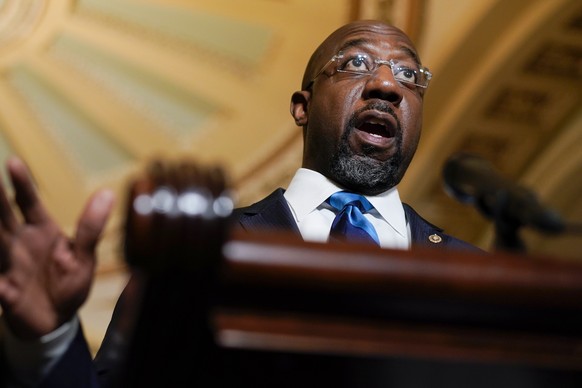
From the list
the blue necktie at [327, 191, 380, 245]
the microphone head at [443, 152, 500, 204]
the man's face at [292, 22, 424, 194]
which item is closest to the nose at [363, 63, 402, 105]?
the man's face at [292, 22, 424, 194]

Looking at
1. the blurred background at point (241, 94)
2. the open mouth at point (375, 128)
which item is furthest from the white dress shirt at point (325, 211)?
the blurred background at point (241, 94)

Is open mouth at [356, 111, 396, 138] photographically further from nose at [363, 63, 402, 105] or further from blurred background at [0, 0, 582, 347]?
blurred background at [0, 0, 582, 347]

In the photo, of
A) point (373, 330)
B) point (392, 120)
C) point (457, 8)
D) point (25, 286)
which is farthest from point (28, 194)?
point (457, 8)

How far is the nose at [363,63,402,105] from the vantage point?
2213 mm

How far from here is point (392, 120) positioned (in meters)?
2.19

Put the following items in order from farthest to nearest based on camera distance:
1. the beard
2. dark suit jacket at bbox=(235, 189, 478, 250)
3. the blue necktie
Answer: the beard, dark suit jacket at bbox=(235, 189, 478, 250), the blue necktie

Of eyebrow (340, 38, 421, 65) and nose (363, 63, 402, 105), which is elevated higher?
eyebrow (340, 38, 421, 65)

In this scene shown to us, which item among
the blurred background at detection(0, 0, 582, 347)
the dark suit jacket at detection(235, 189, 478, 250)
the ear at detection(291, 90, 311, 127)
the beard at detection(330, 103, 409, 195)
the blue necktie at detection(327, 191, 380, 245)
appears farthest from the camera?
the blurred background at detection(0, 0, 582, 347)

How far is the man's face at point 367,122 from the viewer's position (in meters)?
2.18

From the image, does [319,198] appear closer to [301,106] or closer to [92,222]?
[301,106]

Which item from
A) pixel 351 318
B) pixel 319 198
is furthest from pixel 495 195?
pixel 319 198

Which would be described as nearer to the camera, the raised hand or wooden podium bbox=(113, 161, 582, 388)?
wooden podium bbox=(113, 161, 582, 388)

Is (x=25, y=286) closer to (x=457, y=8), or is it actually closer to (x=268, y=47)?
(x=457, y=8)

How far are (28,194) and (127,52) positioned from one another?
6456mm
